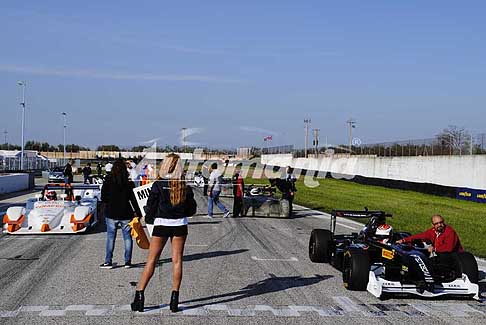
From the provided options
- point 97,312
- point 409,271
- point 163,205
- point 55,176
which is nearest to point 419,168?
point 55,176

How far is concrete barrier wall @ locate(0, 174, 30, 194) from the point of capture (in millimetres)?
36188

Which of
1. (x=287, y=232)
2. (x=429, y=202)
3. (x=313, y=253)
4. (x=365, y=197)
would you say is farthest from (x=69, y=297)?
(x=365, y=197)

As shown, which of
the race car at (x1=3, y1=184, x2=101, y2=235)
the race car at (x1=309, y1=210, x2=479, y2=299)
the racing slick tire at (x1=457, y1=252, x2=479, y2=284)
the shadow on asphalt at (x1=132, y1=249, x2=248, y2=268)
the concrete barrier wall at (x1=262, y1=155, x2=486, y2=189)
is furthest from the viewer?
the concrete barrier wall at (x1=262, y1=155, x2=486, y2=189)

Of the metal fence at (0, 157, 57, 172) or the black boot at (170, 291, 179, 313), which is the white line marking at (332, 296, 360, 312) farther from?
the metal fence at (0, 157, 57, 172)

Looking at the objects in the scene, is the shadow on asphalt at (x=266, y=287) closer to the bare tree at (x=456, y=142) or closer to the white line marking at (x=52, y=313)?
the white line marking at (x=52, y=313)

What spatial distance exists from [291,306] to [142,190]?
912 centimetres

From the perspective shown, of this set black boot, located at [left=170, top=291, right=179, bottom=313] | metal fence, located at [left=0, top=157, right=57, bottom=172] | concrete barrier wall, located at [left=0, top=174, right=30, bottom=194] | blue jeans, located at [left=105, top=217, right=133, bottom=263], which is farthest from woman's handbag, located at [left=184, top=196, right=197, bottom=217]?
metal fence, located at [left=0, top=157, right=57, bottom=172]

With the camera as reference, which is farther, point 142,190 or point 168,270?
point 142,190

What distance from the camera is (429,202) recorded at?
33969 millimetres

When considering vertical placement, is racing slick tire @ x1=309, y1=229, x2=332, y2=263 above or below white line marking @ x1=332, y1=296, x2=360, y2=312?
above

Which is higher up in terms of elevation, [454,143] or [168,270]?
[454,143]

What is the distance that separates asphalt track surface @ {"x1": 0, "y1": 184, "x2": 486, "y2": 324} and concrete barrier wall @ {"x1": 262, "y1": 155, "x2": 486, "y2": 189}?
88.6 ft

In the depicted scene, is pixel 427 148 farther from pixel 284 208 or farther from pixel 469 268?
pixel 469 268

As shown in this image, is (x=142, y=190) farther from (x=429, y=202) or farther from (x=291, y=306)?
(x=429, y=202)
